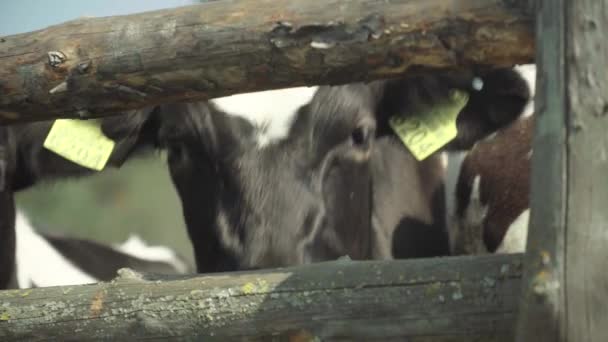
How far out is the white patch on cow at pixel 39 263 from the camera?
418cm

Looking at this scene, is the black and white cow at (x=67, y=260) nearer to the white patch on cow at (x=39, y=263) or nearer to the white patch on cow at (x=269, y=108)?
the white patch on cow at (x=39, y=263)

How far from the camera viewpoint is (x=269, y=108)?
2719 mm

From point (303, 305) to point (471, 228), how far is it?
1490 millimetres

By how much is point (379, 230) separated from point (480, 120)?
45 centimetres

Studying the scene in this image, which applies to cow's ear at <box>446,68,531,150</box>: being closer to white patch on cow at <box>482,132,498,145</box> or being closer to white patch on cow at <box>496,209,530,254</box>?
white patch on cow at <box>482,132,498,145</box>

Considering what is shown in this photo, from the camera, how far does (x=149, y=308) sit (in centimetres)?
172

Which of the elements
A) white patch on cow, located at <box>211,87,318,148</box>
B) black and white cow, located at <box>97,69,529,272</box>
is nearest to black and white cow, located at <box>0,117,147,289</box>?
black and white cow, located at <box>97,69,529,272</box>

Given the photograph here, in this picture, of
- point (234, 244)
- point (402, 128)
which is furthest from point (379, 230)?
point (234, 244)

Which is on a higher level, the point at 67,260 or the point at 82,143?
the point at 82,143

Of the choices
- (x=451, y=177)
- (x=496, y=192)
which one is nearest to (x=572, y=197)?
(x=496, y=192)

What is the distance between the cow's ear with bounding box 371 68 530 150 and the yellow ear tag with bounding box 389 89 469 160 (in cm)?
2

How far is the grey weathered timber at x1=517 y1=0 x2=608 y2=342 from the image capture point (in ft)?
4.33

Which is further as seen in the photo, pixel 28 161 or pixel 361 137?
pixel 28 161

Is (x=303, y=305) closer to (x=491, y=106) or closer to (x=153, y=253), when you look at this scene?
(x=491, y=106)
